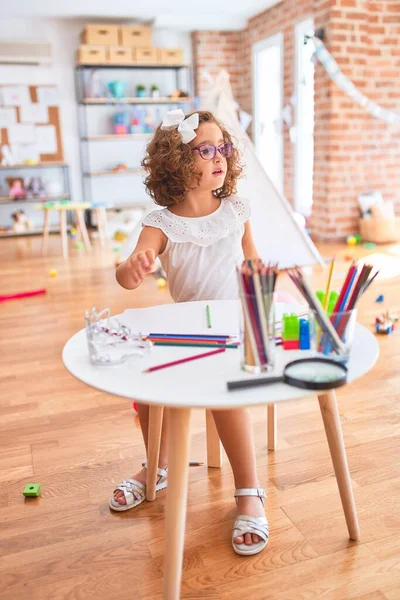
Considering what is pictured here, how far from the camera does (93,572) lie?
45.0 inches

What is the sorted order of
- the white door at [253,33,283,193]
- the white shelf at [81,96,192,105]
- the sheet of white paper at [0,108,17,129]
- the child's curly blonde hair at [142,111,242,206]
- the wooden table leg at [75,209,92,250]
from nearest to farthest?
1. the child's curly blonde hair at [142,111,242,206]
2. the wooden table leg at [75,209,92,250]
3. the white door at [253,33,283,193]
4. the white shelf at [81,96,192,105]
5. the sheet of white paper at [0,108,17,129]

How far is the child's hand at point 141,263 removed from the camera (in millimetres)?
1116

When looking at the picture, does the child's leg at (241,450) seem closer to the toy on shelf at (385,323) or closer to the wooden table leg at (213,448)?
the wooden table leg at (213,448)

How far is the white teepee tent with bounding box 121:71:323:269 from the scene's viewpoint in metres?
3.29

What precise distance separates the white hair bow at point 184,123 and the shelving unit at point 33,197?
456 centimetres

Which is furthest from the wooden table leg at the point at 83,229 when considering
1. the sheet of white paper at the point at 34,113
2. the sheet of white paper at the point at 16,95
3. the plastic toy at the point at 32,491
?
the plastic toy at the point at 32,491

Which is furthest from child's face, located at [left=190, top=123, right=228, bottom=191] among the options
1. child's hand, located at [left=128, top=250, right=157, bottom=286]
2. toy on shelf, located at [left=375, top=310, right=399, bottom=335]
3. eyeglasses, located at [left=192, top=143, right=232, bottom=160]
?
toy on shelf, located at [left=375, top=310, right=399, bottom=335]

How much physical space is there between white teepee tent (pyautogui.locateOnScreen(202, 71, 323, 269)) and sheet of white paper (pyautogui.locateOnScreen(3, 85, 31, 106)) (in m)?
3.00

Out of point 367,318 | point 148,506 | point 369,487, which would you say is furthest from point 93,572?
point 367,318

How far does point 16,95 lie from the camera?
18.6 feet

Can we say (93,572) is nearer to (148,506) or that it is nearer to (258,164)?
(148,506)

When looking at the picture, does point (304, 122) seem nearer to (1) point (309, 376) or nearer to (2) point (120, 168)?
(2) point (120, 168)

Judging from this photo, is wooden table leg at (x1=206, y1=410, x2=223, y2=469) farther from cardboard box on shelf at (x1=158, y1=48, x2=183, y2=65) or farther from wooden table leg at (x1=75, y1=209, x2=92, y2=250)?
cardboard box on shelf at (x1=158, y1=48, x2=183, y2=65)

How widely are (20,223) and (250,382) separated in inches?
206
